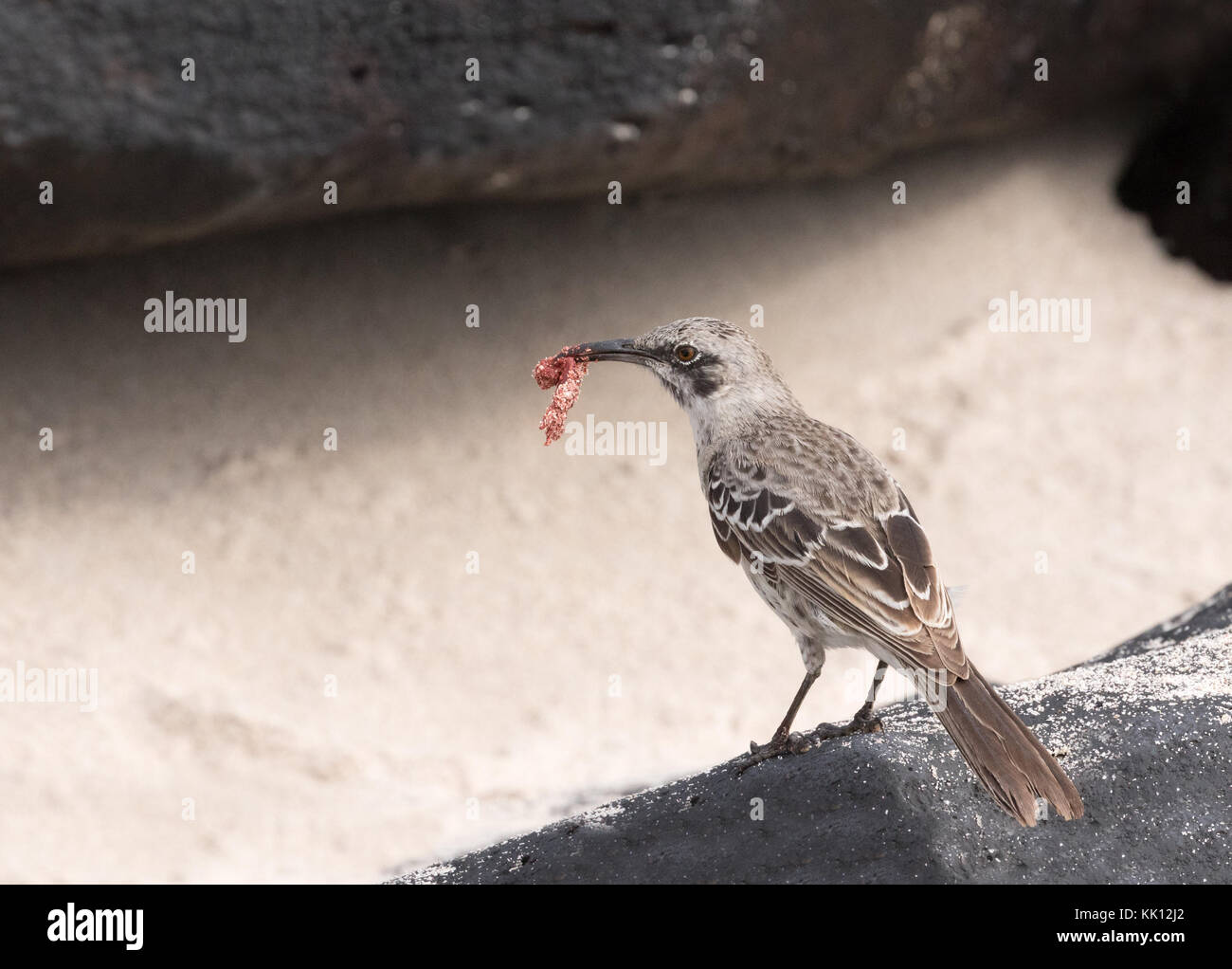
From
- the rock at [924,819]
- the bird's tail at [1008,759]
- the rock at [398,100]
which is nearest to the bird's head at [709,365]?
the rock at [924,819]

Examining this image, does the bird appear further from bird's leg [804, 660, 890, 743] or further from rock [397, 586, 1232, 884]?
rock [397, 586, 1232, 884]

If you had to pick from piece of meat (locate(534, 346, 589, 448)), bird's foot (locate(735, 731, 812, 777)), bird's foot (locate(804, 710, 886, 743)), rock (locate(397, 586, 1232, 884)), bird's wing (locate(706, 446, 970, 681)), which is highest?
piece of meat (locate(534, 346, 589, 448))

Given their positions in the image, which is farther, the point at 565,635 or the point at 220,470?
the point at 220,470

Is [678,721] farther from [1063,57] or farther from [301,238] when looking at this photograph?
[1063,57]

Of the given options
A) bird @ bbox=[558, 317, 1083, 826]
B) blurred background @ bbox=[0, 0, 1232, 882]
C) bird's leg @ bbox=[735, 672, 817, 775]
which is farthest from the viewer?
blurred background @ bbox=[0, 0, 1232, 882]

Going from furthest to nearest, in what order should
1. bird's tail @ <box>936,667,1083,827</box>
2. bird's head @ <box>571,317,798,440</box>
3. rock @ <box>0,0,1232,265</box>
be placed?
1. rock @ <box>0,0,1232,265</box>
2. bird's head @ <box>571,317,798,440</box>
3. bird's tail @ <box>936,667,1083,827</box>

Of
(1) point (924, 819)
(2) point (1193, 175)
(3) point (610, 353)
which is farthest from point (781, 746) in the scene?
(2) point (1193, 175)

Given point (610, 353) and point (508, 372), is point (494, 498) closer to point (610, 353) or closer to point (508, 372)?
point (508, 372)

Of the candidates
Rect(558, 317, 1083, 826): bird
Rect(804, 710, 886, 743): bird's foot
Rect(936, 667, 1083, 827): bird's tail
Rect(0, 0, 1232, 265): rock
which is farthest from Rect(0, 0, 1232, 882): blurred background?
Rect(936, 667, 1083, 827): bird's tail
